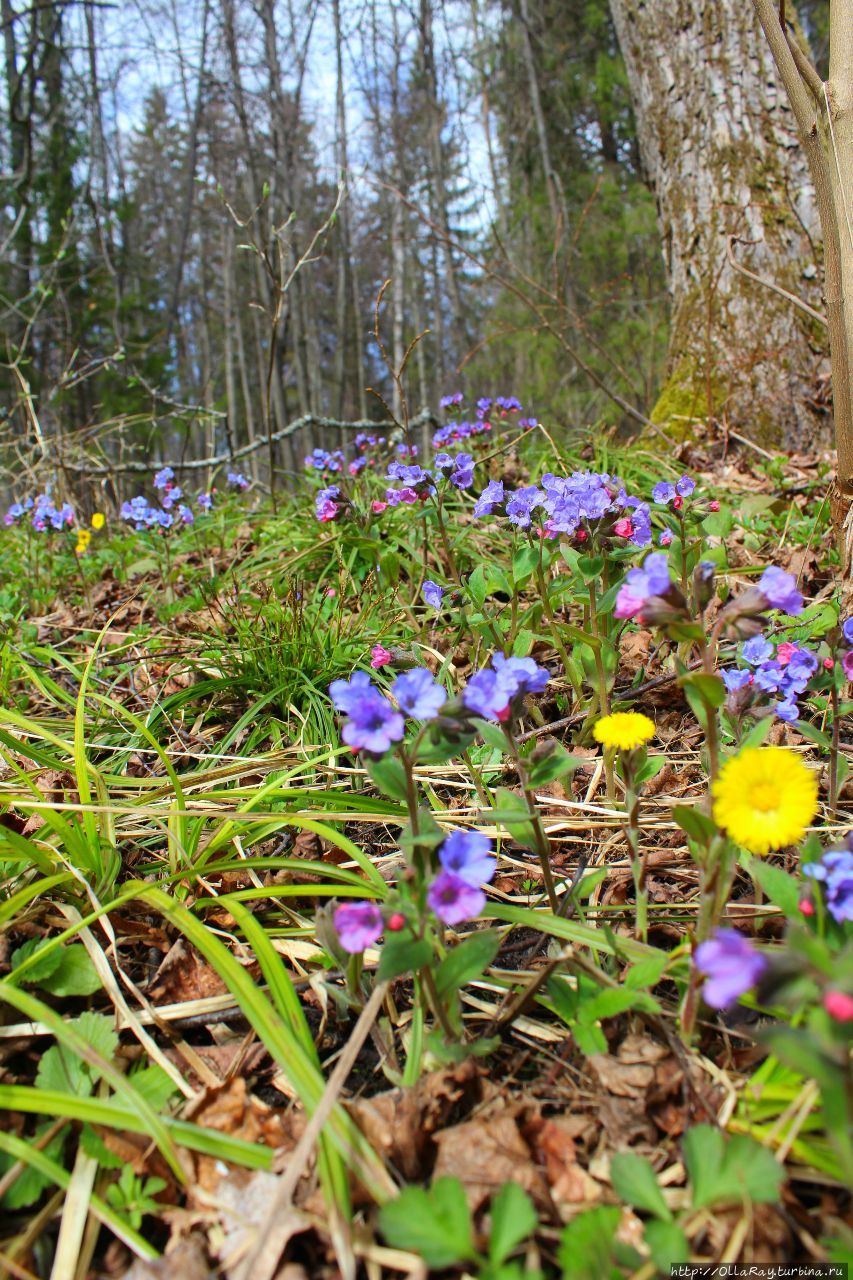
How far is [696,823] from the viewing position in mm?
1009

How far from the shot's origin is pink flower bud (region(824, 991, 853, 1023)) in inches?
26.9

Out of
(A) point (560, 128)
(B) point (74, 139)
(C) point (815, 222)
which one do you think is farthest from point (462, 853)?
(B) point (74, 139)

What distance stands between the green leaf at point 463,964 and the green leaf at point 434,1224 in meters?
0.24

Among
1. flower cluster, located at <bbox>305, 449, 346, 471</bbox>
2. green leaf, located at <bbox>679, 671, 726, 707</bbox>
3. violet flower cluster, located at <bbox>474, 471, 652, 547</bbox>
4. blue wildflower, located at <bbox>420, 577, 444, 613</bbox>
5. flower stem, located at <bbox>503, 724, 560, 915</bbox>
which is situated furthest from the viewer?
flower cluster, located at <bbox>305, 449, 346, 471</bbox>

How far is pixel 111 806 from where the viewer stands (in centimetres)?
147

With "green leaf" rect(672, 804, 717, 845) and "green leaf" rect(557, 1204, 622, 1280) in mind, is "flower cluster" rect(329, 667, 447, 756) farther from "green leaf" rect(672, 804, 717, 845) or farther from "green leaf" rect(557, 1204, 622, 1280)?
"green leaf" rect(557, 1204, 622, 1280)

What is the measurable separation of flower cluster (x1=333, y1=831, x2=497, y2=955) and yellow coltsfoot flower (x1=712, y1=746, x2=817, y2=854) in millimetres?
300

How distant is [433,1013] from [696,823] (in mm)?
490

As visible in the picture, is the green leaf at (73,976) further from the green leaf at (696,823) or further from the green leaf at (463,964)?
the green leaf at (696,823)

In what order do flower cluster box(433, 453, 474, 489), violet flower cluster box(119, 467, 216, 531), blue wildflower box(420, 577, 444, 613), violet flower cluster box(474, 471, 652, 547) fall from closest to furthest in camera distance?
violet flower cluster box(474, 471, 652, 547), blue wildflower box(420, 577, 444, 613), flower cluster box(433, 453, 474, 489), violet flower cluster box(119, 467, 216, 531)

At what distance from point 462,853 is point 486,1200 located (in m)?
0.40

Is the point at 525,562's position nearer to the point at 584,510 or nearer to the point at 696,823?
the point at 584,510

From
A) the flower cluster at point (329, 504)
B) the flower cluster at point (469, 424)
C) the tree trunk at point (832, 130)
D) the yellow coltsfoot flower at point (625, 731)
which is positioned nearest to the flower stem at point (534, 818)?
the yellow coltsfoot flower at point (625, 731)

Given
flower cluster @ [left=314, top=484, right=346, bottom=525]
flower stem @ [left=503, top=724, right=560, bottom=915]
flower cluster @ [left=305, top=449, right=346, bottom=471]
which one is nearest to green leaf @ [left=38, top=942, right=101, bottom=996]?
flower stem @ [left=503, top=724, right=560, bottom=915]
